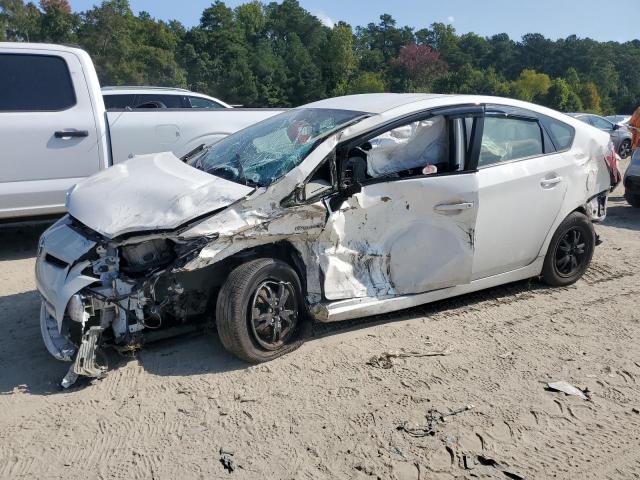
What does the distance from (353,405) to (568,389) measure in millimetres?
1375

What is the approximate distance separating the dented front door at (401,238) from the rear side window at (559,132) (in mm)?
1146

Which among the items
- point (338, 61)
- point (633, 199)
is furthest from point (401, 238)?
point (338, 61)

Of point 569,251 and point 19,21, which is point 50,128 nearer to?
point 569,251

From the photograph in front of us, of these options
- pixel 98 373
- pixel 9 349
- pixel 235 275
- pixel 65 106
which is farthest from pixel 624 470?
pixel 65 106

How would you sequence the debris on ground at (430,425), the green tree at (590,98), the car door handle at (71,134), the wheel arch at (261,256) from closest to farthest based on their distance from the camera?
the debris on ground at (430,425) < the wheel arch at (261,256) < the car door handle at (71,134) < the green tree at (590,98)

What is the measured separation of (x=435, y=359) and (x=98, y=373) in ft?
7.18

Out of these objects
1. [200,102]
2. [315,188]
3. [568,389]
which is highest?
[200,102]

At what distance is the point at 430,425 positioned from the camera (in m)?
3.13

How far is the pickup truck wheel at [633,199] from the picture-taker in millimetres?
8969

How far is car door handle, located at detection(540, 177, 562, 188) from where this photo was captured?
15.7 feet

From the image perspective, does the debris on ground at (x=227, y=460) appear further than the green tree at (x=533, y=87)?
No

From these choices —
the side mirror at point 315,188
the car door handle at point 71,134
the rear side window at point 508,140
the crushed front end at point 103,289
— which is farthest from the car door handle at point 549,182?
the car door handle at point 71,134

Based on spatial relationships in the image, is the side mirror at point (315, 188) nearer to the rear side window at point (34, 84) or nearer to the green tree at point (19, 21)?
the rear side window at point (34, 84)

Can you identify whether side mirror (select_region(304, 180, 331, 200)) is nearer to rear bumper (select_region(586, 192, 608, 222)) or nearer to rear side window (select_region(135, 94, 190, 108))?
rear bumper (select_region(586, 192, 608, 222))
